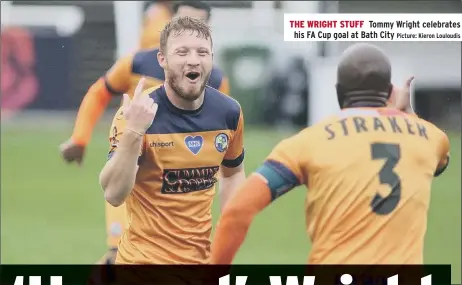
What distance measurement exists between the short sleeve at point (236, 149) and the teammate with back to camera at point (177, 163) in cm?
12

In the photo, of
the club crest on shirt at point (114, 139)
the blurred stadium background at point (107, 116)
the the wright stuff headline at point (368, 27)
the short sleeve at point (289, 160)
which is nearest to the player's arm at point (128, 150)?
the club crest on shirt at point (114, 139)

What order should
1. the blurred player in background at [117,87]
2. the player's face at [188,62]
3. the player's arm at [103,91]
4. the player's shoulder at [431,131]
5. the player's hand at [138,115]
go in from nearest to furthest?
1. the player's shoulder at [431,131]
2. the player's hand at [138,115]
3. the player's face at [188,62]
4. the blurred player in background at [117,87]
5. the player's arm at [103,91]

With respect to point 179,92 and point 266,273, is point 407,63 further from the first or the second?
point 179,92

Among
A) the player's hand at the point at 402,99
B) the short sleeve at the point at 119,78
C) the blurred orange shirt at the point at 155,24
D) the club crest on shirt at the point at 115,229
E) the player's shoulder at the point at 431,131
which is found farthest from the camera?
the blurred orange shirt at the point at 155,24

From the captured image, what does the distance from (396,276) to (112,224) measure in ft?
7.93

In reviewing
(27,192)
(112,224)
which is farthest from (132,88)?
(27,192)

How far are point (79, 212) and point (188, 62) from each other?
6.98 metres

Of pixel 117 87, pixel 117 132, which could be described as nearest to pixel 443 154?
pixel 117 132

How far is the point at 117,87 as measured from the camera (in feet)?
18.4

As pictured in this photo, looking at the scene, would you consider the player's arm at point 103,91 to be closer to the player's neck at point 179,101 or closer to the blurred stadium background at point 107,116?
the player's neck at point 179,101

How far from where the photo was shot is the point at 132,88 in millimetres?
5648

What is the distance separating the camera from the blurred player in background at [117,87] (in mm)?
5336

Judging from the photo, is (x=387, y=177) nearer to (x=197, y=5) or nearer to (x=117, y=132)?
(x=117, y=132)

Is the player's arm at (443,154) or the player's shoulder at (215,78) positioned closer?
the player's arm at (443,154)
